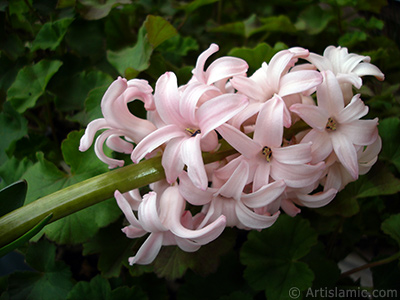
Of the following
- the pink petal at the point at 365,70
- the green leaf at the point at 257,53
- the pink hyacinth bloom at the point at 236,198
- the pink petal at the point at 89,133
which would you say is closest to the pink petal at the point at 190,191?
the pink hyacinth bloom at the point at 236,198

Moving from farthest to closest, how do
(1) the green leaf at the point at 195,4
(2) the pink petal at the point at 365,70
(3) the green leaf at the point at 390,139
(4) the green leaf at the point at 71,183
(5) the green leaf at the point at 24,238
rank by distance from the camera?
1. (1) the green leaf at the point at 195,4
2. (3) the green leaf at the point at 390,139
3. (4) the green leaf at the point at 71,183
4. (2) the pink petal at the point at 365,70
5. (5) the green leaf at the point at 24,238

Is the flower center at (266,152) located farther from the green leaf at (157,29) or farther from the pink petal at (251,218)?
the green leaf at (157,29)

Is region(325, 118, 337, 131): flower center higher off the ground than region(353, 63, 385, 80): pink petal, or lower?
lower

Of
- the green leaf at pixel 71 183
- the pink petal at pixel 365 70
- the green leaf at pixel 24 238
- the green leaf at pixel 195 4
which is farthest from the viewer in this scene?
the green leaf at pixel 195 4

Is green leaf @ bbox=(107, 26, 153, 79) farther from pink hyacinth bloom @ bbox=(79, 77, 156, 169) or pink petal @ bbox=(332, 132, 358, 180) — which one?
pink petal @ bbox=(332, 132, 358, 180)

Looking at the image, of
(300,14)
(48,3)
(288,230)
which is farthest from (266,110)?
(300,14)

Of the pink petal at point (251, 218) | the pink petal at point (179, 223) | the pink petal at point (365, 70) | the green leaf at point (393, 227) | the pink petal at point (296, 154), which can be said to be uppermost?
the pink petal at point (365, 70)

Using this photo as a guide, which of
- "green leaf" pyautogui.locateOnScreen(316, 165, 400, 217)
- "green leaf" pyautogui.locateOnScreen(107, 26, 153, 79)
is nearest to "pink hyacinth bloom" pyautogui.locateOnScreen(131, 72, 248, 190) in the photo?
"green leaf" pyautogui.locateOnScreen(107, 26, 153, 79)
